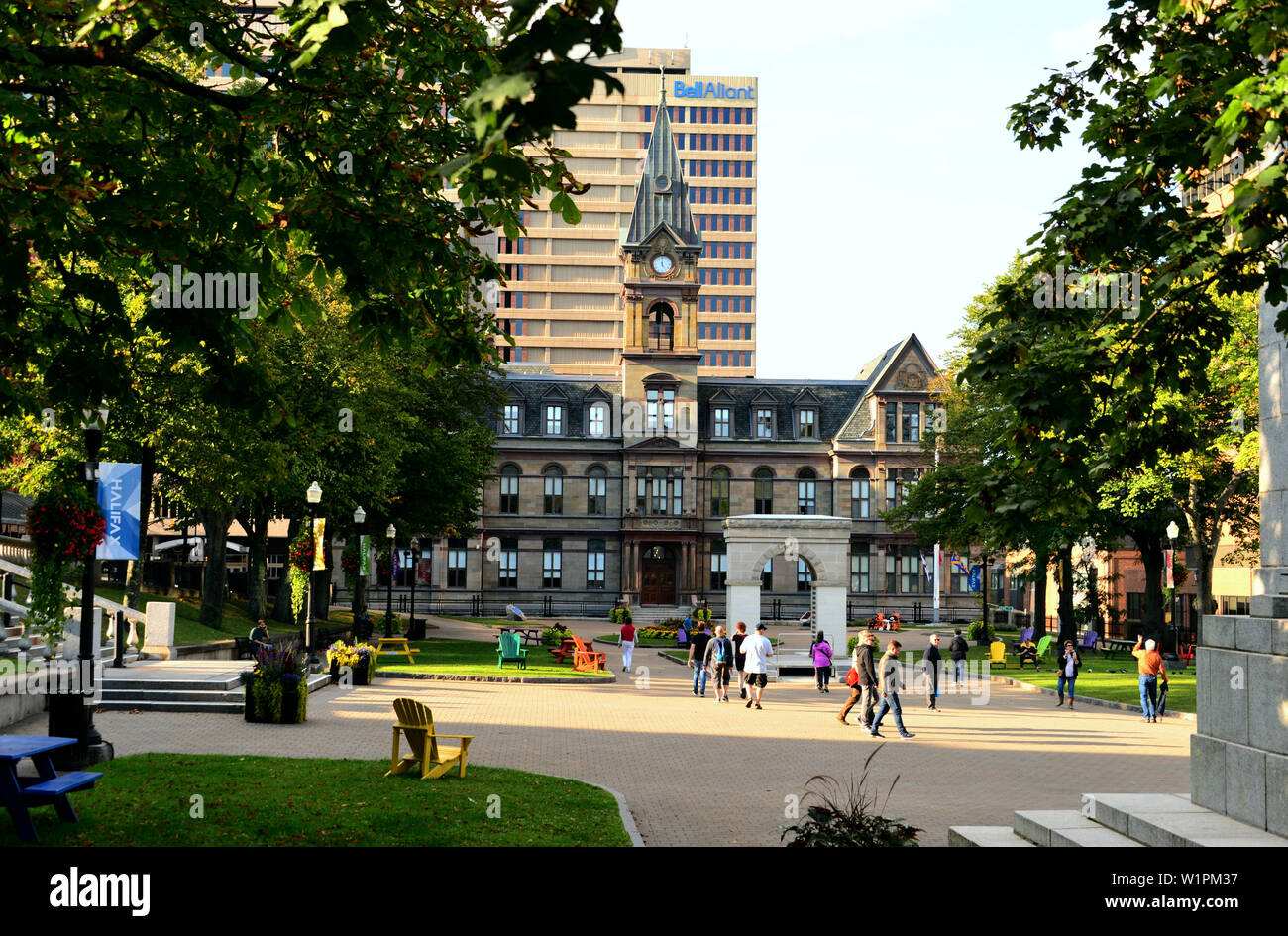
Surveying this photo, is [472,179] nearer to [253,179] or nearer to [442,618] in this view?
[253,179]

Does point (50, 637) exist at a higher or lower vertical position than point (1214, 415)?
lower

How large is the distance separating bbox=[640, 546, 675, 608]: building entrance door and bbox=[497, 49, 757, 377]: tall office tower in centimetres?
4199

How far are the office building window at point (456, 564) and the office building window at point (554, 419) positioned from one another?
901 centimetres

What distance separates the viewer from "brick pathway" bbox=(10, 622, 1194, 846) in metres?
14.0

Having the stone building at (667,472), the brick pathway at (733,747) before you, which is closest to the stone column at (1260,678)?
the brick pathway at (733,747)

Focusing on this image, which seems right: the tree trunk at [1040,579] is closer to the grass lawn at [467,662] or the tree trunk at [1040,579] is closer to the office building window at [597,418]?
the grass lawn at [467,662]

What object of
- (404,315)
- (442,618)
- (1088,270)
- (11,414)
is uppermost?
(1088,270)

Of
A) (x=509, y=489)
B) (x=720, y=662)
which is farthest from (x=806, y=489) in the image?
(x=720, y=662)

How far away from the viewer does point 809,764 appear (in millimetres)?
17141

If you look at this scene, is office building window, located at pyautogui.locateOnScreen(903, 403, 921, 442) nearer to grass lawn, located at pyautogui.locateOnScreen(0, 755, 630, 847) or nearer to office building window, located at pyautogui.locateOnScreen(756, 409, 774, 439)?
office building window, located at pyautogui.locateOnScreen(756, 409, 774, 439)

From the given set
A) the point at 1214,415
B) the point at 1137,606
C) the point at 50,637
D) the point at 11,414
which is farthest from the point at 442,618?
the point at 11,414

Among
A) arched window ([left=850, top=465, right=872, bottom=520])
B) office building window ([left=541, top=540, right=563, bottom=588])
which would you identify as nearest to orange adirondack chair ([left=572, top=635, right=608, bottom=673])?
office building window ([left=541, top=540, right=563, bottom=588])

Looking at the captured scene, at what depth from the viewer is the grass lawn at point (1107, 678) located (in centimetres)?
2859
